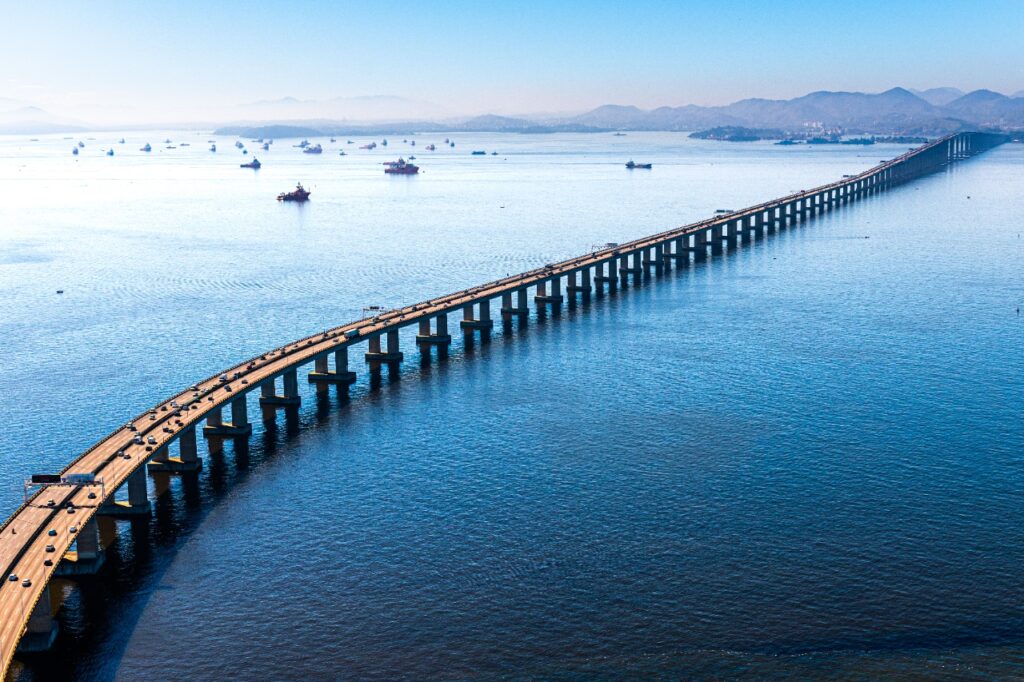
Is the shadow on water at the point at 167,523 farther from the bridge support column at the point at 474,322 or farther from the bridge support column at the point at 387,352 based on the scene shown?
the bridge support column at the point at 474,322

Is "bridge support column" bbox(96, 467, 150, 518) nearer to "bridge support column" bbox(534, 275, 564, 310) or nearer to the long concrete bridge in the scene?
the long concrete bridge

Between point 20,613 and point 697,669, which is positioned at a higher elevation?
point 20,613

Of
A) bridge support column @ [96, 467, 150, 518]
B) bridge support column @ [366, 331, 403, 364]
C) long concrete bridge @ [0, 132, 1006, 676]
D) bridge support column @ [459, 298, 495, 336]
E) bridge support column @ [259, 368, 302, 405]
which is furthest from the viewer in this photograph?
bridge support column @ [459, 298, 495, 336]

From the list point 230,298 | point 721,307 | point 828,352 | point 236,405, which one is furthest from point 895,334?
point 230,298

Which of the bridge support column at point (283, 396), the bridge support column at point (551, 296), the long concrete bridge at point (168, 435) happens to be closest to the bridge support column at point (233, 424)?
the long concrete bridge at point (168, 435)

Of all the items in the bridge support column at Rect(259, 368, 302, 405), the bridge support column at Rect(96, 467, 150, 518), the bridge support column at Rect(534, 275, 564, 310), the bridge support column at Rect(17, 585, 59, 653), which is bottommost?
the bridge support column at Rect(17, 585, 59, 653)

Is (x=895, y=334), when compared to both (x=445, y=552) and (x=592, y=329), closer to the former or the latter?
(x=592, y=329)

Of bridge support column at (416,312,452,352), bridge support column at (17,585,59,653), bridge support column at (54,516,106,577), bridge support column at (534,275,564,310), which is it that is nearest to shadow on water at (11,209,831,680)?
bridge support column at (17,585,59,653)
